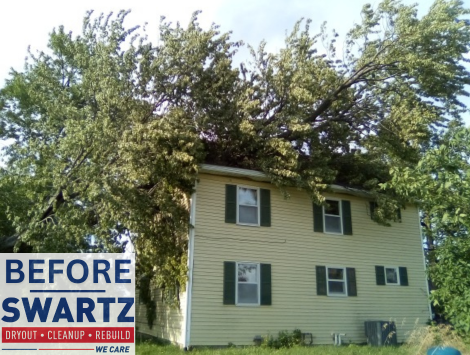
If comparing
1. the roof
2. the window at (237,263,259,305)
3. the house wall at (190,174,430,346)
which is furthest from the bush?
the roof

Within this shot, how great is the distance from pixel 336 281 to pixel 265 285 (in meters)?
2.91

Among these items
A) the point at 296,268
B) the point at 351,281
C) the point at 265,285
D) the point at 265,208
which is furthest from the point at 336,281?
the point at 265,208

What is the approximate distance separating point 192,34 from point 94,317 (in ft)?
30.9

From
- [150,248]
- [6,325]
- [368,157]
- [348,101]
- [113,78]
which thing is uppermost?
[348,101]

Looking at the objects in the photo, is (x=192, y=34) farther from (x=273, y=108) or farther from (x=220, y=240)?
(x=220, y=240)

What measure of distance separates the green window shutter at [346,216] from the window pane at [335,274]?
4.69ft

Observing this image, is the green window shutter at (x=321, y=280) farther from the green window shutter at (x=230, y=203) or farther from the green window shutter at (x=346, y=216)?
the green window shutter at (x=230, y=203)

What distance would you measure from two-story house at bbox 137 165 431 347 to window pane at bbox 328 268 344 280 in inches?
1.3

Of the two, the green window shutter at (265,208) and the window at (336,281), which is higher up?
the green window shutter at (265,208)

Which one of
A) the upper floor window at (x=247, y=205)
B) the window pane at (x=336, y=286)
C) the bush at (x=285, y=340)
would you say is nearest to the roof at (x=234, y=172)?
the upper floor window at (x=247, y=205)

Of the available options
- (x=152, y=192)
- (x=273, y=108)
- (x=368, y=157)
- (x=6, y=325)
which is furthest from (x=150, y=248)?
(x=368, y=157)

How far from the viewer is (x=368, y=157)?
1730cm

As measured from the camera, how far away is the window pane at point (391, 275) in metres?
16.5

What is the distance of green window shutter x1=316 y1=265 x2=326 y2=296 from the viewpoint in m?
14.9
